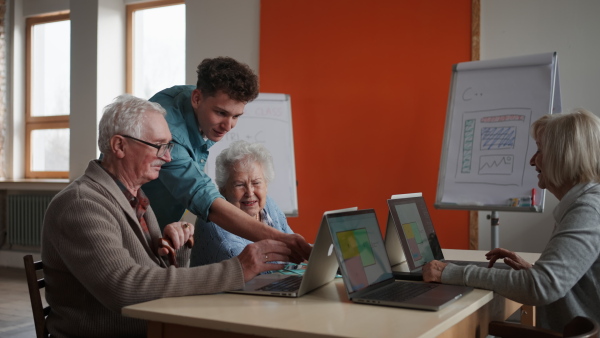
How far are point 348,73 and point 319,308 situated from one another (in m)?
3.49

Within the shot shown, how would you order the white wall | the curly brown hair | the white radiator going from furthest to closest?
the white radiator < the white wall < the curly brown hair

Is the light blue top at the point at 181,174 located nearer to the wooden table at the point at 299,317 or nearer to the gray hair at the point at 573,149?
the wooden table at the point at 299,317

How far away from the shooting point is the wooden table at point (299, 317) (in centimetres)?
128

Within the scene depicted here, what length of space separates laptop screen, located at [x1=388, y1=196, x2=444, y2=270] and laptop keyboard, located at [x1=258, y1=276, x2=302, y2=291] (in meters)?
0.37

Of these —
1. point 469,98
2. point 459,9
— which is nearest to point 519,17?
point 459,9

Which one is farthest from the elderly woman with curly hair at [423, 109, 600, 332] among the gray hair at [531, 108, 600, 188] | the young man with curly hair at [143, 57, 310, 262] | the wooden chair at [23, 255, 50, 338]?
the wooden chair at [23, 255, 50, 338]

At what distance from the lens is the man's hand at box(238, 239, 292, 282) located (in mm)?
1656

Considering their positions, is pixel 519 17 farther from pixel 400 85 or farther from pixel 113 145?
pixel 113 145

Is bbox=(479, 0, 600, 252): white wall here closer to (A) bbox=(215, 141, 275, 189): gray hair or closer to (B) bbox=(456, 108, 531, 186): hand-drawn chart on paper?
(B) bbox=(456, 108, 531, 186): hand-drawn chart on paper

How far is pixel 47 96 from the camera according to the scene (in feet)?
22.4

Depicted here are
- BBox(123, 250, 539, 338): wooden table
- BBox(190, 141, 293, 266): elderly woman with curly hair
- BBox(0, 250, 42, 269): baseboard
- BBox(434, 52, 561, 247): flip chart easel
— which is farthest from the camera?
BBox(0, 250, 42, 269): baseboard

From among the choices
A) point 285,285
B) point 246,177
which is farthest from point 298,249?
point 246,177

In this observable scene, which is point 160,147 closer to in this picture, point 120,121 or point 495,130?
point 120,121

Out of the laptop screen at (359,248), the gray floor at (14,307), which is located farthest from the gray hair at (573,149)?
the gray floor at (14,307)
